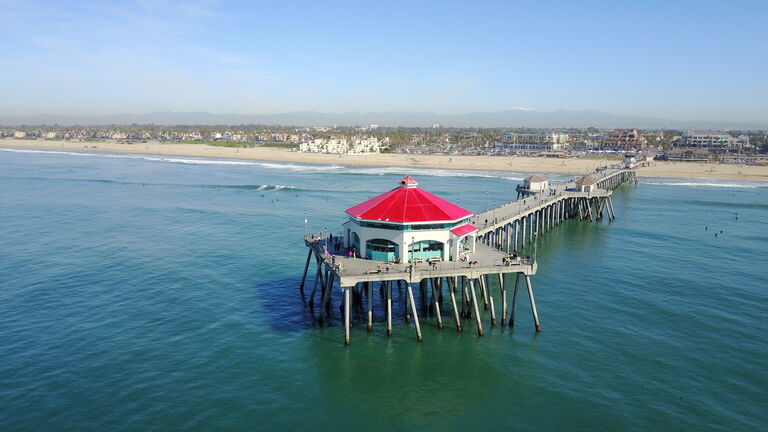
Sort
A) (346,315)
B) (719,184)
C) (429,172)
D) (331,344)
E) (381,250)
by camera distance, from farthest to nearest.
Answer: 1. (429,172)
2. (719,184)
3. (381,250)
4. (331,344)
5. (346,315)

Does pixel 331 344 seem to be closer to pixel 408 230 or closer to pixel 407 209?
pixel 408 230

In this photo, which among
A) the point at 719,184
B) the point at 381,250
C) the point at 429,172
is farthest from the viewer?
the point at 429,172

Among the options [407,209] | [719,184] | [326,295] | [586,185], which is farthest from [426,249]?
[719,184]

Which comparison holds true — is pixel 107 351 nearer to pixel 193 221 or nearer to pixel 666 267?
pixel 193 221

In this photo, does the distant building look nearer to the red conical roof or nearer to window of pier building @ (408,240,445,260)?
the red conical roof

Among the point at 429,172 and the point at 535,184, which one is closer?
the point at 535,184

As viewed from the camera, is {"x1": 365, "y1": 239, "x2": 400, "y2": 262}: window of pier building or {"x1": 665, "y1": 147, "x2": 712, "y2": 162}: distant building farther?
{"x1": 665, "y1": 147, "x2": 712, "y2": 162}: distant building

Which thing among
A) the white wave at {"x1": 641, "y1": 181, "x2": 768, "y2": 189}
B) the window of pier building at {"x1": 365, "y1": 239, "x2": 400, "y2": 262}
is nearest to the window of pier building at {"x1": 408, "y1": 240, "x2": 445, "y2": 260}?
the window of pier building at {"x1": 365, "y1": 239, "x2": 400, "y2": 262}
